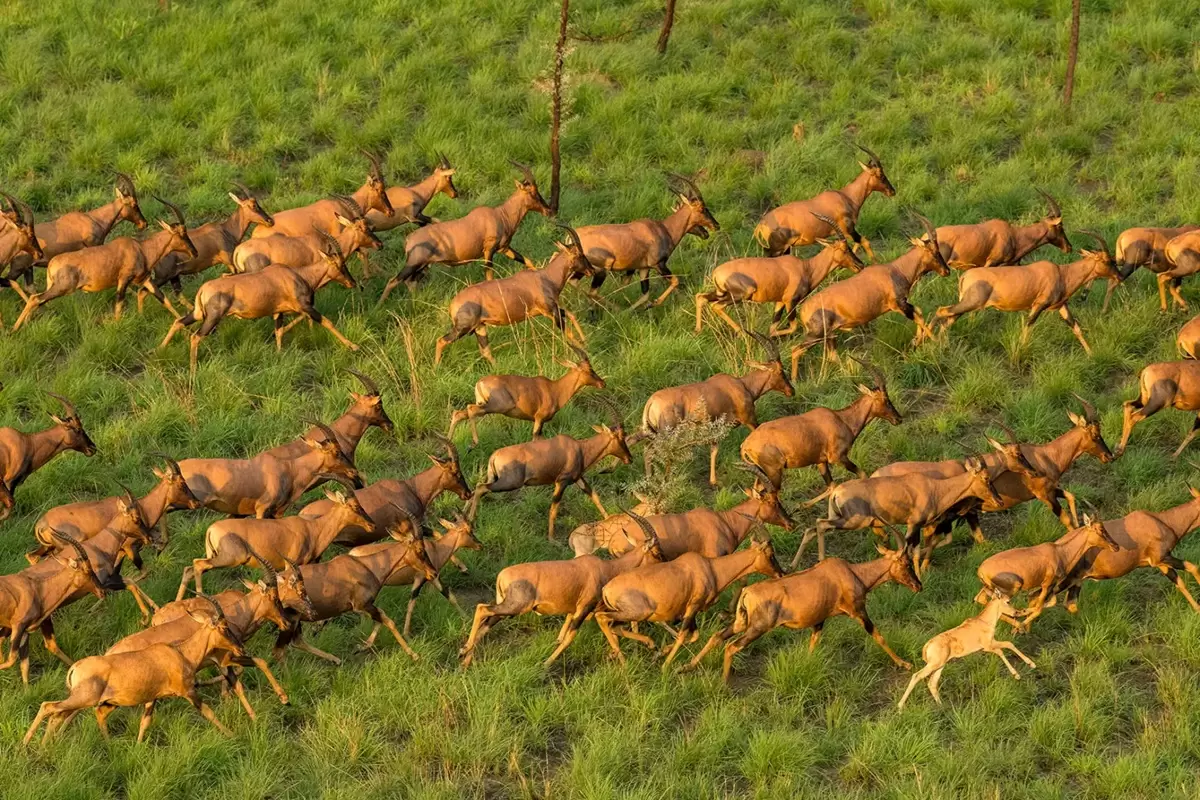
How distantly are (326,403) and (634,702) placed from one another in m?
4.84

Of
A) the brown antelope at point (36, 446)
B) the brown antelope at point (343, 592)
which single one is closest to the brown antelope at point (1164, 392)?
the brown antelope at point (343, 592)

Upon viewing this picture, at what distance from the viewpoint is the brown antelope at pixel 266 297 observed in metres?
16.2

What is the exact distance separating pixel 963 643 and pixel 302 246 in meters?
7.77

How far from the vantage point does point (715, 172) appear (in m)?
20.1

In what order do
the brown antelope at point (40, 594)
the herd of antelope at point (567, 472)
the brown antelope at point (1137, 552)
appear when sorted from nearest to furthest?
the brown antelope at point (40, 594)
the herd of antelope at point (567, 472)
the brown antelope at point (1137, 552)

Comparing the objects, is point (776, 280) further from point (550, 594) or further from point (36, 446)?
point (36, 446)

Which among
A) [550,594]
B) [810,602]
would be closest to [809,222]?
[810,602]

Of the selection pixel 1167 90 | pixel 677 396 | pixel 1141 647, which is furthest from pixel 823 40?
pixel 1141 647

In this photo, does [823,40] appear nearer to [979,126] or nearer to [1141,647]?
[979,126]

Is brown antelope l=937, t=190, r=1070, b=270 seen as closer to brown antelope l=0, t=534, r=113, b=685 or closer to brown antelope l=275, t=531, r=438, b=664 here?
brown antelope l=275, t=531, r=438, b=664

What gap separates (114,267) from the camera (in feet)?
54.6

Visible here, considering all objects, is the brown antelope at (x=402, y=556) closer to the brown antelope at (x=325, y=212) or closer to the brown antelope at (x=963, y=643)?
the brown antelope at (x=963, y=643)

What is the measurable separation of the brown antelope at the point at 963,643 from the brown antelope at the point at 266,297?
6584 mm

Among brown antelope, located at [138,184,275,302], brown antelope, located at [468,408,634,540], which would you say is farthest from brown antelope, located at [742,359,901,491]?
brown antelope, located at [138,184,275,302]
